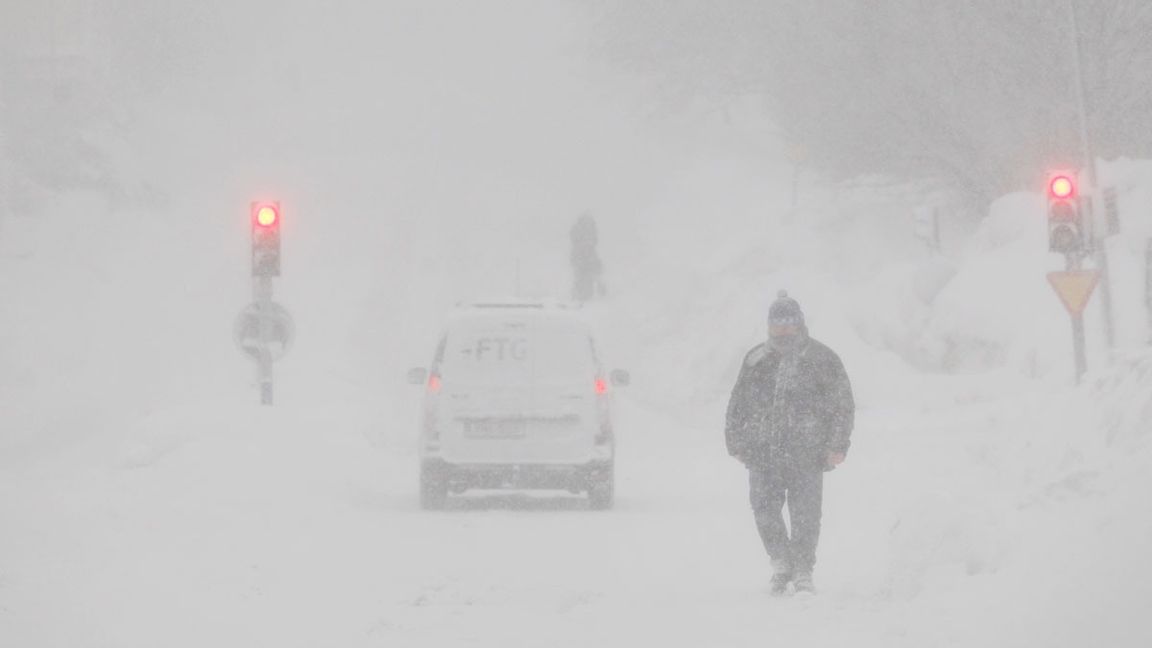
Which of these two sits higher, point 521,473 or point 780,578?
point 521,473

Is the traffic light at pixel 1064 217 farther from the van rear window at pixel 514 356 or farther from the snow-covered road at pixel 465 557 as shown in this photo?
the van rear window at pixel 514 356

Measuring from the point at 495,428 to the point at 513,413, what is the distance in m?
0.21

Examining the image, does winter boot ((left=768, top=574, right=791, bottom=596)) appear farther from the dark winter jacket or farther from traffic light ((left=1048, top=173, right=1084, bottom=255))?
traffic light ((left=1048, top=173, right=1084, bottom=255))

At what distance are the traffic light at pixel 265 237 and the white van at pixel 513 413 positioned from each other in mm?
2367

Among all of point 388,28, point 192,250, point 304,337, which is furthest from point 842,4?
point 388,28

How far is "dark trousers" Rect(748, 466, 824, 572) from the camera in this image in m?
10.7

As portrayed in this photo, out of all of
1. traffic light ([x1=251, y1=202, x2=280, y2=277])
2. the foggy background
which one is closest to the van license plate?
the foggy background

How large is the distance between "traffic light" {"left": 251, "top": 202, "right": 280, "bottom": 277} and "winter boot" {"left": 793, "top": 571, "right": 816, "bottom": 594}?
9.40 meters

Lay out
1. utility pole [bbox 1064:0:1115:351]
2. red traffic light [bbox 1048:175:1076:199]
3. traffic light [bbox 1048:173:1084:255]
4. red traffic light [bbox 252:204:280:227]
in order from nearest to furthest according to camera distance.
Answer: red traffic light [bbox 252:204:280:227] < traffic light [bbox 1048:173:1084:255] < red traffic light [bbox 1048:175:1076:199] < utility pole [bbox 1064:0:1115:351]

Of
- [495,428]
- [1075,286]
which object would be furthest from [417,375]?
[1075,286]

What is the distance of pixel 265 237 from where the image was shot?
18891 millimetres

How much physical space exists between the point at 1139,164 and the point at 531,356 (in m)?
15.6

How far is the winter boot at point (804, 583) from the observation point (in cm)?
1055

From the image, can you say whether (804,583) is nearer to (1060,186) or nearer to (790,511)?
(790,511)
